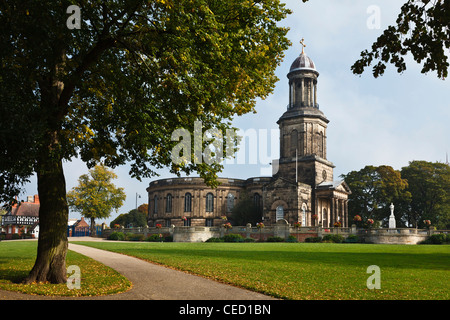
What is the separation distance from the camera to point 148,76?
40.6ft

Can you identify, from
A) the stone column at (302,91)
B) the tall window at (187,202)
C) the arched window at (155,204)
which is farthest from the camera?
the arched window at (155,204)

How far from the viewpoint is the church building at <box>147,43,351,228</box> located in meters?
61.2

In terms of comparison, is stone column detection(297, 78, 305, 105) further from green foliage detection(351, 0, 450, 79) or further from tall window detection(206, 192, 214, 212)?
green foliage detection(351, 0, 450, 79)

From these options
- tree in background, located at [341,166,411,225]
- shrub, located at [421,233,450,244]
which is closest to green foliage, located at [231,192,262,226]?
tree in background, located at [341,166,411,225]

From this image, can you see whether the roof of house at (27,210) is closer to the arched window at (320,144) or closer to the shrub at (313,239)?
the arched window at (320,144)

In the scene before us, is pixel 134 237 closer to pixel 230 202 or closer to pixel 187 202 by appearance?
pixel 187 202

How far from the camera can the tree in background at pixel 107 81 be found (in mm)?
9961

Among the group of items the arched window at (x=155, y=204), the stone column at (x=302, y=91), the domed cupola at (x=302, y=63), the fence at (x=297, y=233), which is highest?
the domed cupola at (x=302, y=63)

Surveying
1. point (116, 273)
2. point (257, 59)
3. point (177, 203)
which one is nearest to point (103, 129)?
point (116, 273)

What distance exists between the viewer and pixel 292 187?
197 ft

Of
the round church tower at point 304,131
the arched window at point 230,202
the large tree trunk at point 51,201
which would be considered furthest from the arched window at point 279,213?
the large tree trunk at point 51,201

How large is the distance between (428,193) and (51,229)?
2780 inches

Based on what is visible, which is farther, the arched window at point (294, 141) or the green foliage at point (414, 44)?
the arched window at point (294, 141)
